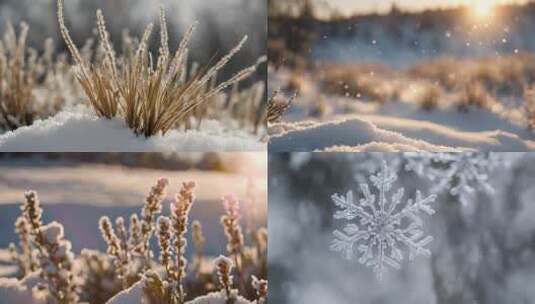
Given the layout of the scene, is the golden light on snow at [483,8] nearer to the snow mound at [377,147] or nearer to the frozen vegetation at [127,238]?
the snow mound at [377,147]

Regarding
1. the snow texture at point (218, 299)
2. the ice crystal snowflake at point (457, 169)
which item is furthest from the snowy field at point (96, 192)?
the ice crystal snowflake at point (457, 169)

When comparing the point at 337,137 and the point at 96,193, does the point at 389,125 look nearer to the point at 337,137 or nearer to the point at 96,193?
→ the point at 337,137

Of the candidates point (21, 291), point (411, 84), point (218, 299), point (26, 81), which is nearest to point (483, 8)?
point (411, 84)

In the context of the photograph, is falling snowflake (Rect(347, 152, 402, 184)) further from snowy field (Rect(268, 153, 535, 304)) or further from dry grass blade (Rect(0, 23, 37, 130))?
dry grass blade (Rect(0, 23, 37, 130))

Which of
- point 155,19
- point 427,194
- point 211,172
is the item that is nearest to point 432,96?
point 427,194

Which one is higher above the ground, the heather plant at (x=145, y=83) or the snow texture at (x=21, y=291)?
the heather plant at (x=145, y=83)

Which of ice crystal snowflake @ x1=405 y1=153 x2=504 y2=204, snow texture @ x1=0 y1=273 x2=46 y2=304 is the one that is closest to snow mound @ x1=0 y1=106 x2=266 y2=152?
snow texture @ x1=0 y1=273 x2=46 y2=304
